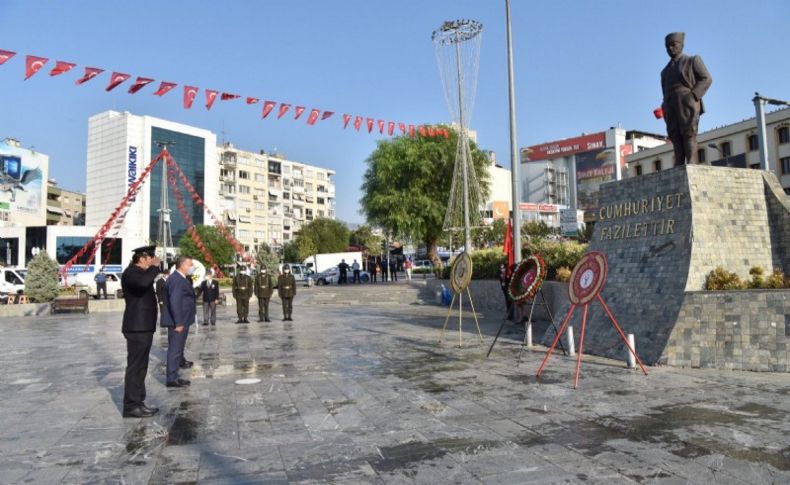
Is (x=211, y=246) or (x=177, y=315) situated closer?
(x=177, y=315)

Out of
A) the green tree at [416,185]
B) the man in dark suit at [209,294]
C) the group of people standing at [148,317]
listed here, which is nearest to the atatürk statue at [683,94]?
the group of people standing at [148,317]

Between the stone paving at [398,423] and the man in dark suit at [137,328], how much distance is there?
0.84 feet

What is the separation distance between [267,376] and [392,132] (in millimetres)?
12175

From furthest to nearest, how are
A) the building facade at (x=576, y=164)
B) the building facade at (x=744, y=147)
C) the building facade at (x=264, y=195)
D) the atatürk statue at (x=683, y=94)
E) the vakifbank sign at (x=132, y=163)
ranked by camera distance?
the building facade at (x=264, y=195)
the building facade at (x=576, y=164)
the vakifbank sign at (x=132, y=163)
the building facade at (x=744, y=147)
the atatürk statue at (x=683, y=94)

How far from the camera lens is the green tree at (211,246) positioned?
57.8 m

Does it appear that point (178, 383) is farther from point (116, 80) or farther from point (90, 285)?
point (90, 285)

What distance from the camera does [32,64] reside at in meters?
12.1

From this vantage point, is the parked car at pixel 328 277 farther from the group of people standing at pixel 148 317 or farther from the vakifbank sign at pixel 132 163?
the vakifbank sign at pixel 132 163

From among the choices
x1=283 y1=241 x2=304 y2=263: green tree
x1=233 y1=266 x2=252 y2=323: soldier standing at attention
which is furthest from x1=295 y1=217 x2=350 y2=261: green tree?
x1=233 y1=266 x2=252 y2=323: soldier standing at attention

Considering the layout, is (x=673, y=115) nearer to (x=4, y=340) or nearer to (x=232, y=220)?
(x=4, y=340)

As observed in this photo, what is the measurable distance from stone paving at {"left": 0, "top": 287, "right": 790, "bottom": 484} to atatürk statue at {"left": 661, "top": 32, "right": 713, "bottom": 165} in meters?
4.43

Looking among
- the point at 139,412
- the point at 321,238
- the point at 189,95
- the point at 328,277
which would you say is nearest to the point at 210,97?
the point at 189,95

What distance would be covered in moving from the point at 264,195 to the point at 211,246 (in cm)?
3524

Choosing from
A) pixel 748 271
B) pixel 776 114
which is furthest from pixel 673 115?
pixel 776 114
